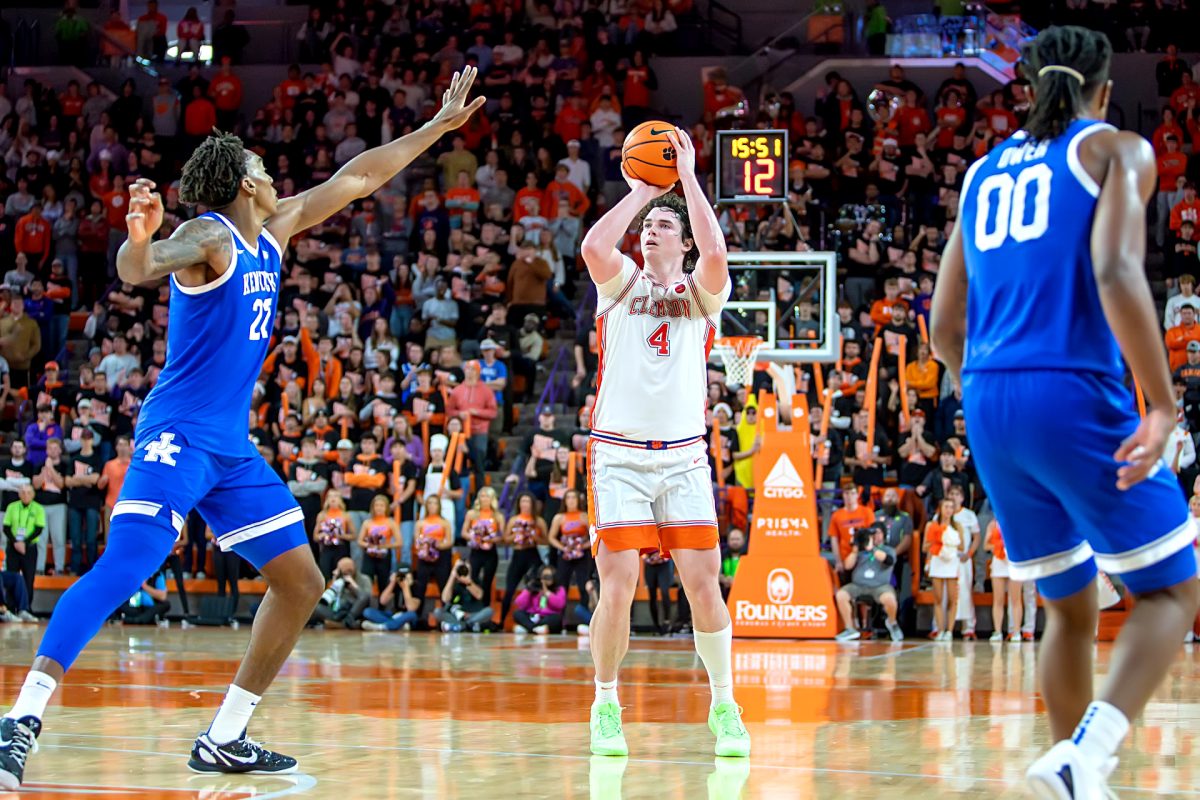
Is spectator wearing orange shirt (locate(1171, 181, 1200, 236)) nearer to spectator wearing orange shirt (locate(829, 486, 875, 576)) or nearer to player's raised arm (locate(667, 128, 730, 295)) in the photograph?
spectator wearing orange shirt (locate(829, 486, 875, 576))

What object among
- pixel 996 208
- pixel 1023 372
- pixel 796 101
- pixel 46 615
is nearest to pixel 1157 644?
pixel 1023 372

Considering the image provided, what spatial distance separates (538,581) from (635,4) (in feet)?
39.6

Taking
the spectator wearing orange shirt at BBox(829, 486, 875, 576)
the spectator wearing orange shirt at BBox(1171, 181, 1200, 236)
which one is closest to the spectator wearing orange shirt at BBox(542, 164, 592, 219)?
the spectator wearing orange shirt at BBox(829, 486, 875, 576)

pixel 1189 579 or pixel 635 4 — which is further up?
pixel 635 4

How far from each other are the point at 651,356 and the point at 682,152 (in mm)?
884

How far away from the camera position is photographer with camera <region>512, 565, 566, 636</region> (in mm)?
14773

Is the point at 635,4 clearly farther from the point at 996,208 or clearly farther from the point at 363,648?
the point at 996,208

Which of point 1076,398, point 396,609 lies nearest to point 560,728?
point 1076,398

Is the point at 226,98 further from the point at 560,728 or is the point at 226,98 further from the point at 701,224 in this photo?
the point at 701,224

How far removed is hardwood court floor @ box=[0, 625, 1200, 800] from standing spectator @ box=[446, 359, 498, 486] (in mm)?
5186

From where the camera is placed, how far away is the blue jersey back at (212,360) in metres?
5.39

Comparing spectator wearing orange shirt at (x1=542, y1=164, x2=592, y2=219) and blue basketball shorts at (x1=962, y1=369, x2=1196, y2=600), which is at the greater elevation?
spectator wearing orange shirt at (x1=542, y1=164, x2=592, y2=219)

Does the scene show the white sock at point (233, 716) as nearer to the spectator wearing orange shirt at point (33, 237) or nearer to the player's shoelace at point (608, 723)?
the player's shoelace at point (608, 723)

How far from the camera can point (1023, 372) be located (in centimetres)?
376
